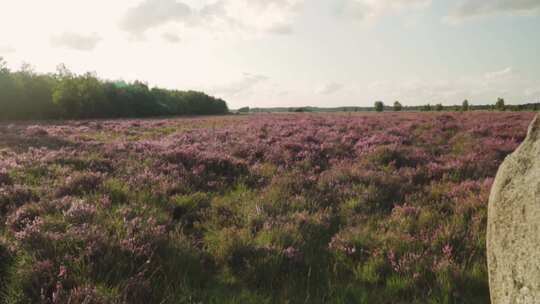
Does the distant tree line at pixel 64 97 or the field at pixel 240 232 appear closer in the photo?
the field at pixel 240 232

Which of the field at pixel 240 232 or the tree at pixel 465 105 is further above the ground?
the tree at pixel 465 105

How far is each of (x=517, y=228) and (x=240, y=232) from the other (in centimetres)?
317

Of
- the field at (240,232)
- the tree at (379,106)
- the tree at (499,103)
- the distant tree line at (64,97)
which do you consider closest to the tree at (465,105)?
the tree at (499,103)

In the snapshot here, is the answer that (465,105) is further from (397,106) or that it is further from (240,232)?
(240,232)

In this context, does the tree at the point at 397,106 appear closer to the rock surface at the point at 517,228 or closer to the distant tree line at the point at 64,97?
the distant tree line at the point at 64,97

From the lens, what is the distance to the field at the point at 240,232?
3.21m

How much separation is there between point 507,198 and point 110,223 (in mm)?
4460

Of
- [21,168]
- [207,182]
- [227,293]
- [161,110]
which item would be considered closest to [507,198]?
[227,293]

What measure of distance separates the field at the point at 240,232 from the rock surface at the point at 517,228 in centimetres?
103

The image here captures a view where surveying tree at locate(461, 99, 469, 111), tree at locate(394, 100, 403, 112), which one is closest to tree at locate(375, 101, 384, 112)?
tree at locate(394, 100, 403, 112)

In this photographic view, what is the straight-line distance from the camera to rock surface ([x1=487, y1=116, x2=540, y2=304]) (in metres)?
2.00

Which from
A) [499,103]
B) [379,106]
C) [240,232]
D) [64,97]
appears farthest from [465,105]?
[240,232]

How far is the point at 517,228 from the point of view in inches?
85.9

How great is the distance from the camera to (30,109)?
2045 inches
